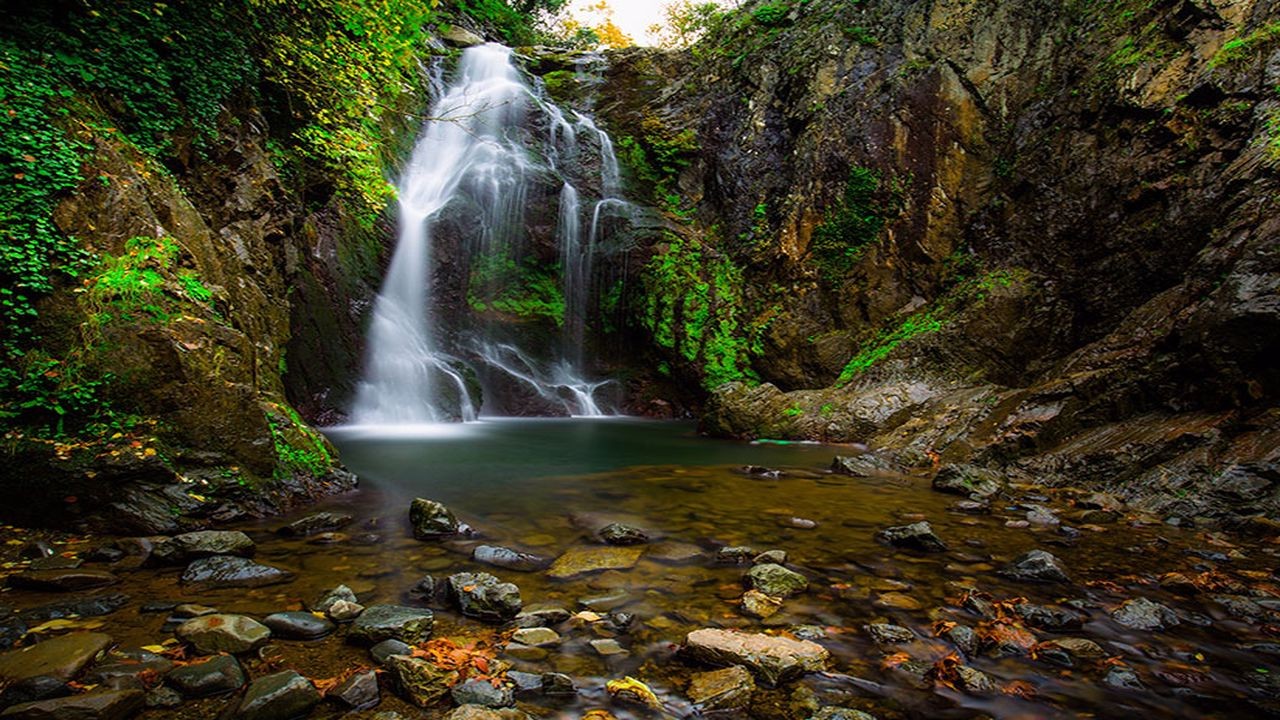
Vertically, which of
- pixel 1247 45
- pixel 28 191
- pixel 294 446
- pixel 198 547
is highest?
pixel 1247 45

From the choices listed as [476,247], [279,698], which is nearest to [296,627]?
[279,698]

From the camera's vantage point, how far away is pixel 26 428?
12.2ft

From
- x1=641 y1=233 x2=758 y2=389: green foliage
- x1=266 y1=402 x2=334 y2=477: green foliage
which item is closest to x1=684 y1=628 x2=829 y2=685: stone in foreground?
x1=266 y1=402 x2=334 y2=477: green foliage

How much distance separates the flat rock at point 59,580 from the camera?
2.84 m

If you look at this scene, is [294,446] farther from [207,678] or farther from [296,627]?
[207,678]

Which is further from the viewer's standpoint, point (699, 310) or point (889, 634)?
point (699, 310)

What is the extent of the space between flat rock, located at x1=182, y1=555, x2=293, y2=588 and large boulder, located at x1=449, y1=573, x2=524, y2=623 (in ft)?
3.54

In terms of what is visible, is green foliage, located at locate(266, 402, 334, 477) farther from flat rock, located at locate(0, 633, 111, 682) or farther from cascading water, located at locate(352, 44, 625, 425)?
cascading water, located at locate(352, 44, 625, 425)

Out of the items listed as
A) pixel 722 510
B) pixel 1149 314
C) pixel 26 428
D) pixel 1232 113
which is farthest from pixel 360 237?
pixel 1232 113

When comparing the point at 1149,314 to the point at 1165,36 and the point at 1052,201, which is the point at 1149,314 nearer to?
the point at 1052,201

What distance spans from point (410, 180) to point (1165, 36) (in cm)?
1743

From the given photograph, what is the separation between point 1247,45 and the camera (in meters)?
8.12

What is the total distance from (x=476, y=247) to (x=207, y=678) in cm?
1531

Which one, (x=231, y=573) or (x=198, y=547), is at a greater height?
(x=198, y=547)
